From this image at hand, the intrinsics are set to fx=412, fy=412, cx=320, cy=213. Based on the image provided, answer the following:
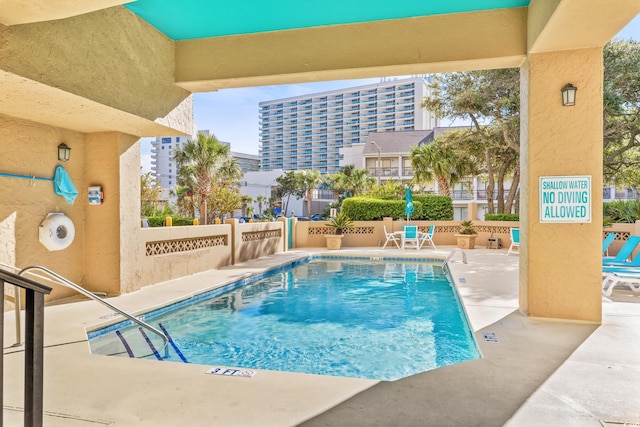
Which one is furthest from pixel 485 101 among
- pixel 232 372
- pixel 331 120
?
pixel 331 120

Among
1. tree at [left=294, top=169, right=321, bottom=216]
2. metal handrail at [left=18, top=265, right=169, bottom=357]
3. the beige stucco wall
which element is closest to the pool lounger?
metal handrail at [left=18, top=265, right=169, bottom=357]

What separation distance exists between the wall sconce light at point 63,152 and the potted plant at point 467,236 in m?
13.2

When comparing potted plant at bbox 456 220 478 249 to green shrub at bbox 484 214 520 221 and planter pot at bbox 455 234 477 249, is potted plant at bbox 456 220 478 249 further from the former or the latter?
green shrub at bbox 484 214 520 221

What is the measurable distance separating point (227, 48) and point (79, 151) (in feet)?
10.3

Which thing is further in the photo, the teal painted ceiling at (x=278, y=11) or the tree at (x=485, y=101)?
the tree at (x=485, y=101)

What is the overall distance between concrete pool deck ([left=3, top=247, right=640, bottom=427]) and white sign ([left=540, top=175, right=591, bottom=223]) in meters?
1.42

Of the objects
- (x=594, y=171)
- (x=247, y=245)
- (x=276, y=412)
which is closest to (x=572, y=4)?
(x=594, y=171)

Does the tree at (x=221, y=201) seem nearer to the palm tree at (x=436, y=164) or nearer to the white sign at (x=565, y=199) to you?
the palm tree at (x=436, y=164)

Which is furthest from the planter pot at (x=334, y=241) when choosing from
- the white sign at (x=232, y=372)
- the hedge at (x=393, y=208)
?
the white sign at (x=232, y=372)

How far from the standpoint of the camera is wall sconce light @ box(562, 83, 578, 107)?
5.16 meters

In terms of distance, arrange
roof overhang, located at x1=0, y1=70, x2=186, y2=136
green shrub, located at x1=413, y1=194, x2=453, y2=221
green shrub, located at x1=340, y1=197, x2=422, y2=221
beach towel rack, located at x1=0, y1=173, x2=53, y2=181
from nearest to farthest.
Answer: roof overhang, located at x1=0, y1=70, x2=186, y2=136
beach towel rack, located at x1=0, y1=173, x2=53, y2=181
green shrub, located at x1=340, y1=197, x2=422, y2=221
green shrub, located at x1=413, y1=194, x2=453, y2=221

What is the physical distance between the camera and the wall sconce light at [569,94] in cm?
516

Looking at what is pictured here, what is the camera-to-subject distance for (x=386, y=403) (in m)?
2.91

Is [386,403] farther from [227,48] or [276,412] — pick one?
[227,48]
